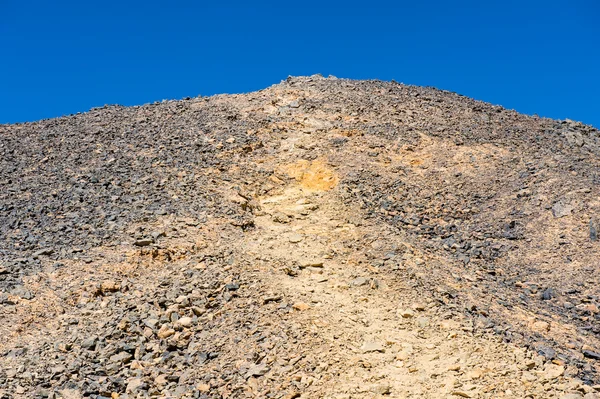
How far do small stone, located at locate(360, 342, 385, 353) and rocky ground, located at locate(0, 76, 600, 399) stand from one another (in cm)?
2

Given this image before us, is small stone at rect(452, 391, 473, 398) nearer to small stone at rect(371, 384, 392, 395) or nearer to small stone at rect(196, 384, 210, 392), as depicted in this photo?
small stone at rect(371, 384, 392, 395)

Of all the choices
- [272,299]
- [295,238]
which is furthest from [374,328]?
[295,238]

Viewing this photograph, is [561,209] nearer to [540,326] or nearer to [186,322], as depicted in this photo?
[540,326]

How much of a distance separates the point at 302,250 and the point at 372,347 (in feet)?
8.65

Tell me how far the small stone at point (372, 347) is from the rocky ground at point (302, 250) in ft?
0.08

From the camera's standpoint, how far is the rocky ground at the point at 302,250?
830 centimetres

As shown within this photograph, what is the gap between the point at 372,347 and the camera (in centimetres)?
853

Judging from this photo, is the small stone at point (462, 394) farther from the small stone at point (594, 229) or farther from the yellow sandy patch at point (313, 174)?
the yellow sandy patch at point (313, 174)

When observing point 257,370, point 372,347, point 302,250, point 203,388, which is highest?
point 302,250

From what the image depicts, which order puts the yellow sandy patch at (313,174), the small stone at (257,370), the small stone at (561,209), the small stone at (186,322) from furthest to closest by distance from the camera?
1. the yellow sandy patch at (313,174)
2. the small stone at (561,209)
3. the small stone at (186,322)
4. the small stone at (257,370)

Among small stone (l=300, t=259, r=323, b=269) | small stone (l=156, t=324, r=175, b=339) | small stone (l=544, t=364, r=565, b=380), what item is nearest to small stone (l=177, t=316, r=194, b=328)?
small stone (l=156, t=324, r=175, b=339)

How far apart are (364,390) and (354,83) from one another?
446 inches

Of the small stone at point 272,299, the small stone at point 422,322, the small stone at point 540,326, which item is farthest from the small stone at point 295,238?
the small stone at point 540,326

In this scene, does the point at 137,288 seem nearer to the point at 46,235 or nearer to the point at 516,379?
the point at 46,235
